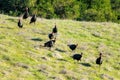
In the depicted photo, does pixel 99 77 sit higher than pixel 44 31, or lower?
lower

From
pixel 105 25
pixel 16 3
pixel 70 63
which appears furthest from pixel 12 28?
pixel 16 3

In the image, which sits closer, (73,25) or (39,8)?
(73,25)

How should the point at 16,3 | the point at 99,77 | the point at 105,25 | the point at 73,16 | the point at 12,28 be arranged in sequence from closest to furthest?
the point at 99,77
the point at 12,28
the point at 105,25
the point at 16,3
the point at 73,16

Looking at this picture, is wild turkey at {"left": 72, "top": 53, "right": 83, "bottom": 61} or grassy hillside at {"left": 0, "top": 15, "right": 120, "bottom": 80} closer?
grassy hillside at {"left": 0, "top": 15, "right": 120, "bottom": 80}

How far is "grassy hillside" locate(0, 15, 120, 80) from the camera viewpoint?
106 feet

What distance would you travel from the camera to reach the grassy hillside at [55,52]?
32.3m

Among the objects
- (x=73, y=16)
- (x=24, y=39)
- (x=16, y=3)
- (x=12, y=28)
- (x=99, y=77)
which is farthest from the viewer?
(x=73, y=16)

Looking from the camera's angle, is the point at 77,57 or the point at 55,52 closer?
the point at 77,57

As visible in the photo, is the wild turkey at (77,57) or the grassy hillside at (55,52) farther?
the wild turkey at (77,57)

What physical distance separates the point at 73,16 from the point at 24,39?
212 ft

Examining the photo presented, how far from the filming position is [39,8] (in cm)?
10069

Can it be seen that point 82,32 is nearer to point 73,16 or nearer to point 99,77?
point 99,77

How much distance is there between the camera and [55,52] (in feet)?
122

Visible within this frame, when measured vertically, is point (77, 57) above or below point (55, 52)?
below
